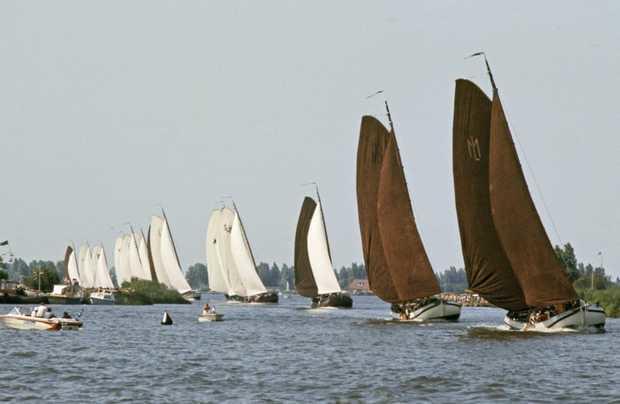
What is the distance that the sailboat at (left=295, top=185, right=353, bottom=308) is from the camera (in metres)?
148

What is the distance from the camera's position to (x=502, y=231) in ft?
257

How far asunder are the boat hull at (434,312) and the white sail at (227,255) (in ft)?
254

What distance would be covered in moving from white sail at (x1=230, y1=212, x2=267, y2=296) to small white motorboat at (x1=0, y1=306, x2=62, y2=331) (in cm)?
8155

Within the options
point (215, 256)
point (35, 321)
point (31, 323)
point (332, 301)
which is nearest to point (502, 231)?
point (35, 321)

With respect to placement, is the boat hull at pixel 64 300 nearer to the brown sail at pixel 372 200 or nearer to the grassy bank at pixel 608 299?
the grassy bank at pixel 608 299

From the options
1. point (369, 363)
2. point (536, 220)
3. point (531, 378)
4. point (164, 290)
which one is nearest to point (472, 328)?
point (536, 220)

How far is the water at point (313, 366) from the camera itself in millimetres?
49781

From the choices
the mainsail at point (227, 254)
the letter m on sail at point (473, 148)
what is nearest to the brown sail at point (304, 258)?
the mainsail at point (227, 254)

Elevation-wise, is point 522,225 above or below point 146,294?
below

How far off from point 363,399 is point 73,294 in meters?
153

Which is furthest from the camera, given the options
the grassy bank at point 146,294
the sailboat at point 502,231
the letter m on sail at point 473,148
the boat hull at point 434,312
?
the grassy bank at point 146,294

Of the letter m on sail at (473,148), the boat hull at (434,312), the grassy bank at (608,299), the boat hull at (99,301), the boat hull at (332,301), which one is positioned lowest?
the boat hull at (434,312)

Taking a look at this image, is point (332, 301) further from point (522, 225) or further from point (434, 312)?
point (522, 225)

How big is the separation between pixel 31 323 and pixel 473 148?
110 ft
